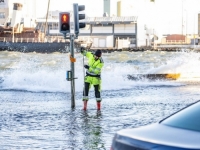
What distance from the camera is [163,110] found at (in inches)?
628

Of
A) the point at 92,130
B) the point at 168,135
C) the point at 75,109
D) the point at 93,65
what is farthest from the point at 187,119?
the point at 75,109

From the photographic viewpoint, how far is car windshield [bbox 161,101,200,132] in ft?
19.1

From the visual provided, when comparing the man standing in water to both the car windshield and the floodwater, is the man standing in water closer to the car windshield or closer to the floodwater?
the floodwater

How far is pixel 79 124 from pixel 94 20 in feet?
336

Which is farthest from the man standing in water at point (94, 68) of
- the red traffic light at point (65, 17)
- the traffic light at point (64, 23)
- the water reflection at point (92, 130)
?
the red traffic light at point (65, 17)

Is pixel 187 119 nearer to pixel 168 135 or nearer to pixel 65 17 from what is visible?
pixel 168 135

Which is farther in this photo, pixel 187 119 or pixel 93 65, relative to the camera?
pixel 93 65

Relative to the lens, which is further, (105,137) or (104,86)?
(104,86)

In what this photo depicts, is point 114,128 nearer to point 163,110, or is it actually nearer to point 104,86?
point 163,110

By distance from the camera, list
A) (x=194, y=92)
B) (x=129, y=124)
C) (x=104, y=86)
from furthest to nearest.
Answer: (x=104, y=86) < (x=194, y=92) < (x=129, y=124)

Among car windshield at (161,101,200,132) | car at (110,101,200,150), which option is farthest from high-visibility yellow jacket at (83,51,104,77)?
car at (110,101,200,150)

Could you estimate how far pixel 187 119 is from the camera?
6004mm

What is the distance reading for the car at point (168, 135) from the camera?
5086 mm

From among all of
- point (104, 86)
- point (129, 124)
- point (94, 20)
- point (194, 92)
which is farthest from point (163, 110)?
point (94, 20)
